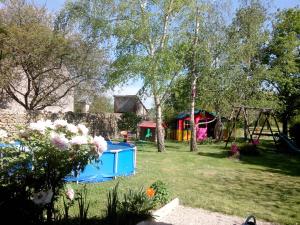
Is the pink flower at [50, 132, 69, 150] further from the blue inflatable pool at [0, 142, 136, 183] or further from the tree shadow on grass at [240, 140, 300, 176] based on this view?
the tree shadow on grass at [240, 140, 300, 176]

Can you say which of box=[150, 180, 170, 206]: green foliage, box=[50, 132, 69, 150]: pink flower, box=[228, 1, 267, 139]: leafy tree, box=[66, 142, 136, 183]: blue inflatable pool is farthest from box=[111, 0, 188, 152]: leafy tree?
box=[50, 132, 69, 150]: pink flower

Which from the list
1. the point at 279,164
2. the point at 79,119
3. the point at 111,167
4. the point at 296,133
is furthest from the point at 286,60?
the point at 111,167

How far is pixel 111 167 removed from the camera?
→ 10.6 meters

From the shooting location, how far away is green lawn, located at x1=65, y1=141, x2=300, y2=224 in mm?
7961

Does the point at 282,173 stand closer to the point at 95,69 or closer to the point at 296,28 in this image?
the point at 95,69

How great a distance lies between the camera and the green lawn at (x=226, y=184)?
26.1 ft

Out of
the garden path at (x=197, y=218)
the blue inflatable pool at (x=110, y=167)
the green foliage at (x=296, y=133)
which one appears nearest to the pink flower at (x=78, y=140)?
the garden path at (x=197, y=218)

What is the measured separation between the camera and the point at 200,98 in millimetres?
21969

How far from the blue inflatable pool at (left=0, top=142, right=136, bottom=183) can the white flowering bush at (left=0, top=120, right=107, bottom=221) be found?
4577 millimetres

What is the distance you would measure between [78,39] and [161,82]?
29.4ft

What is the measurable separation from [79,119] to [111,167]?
17.0 metres

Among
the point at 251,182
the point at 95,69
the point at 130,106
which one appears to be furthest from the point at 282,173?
the point at 130,106

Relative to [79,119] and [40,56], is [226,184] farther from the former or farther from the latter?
[79,119]

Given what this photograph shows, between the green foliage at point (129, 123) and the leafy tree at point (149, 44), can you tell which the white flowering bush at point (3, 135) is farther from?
the green foliage at point (129, 123)
